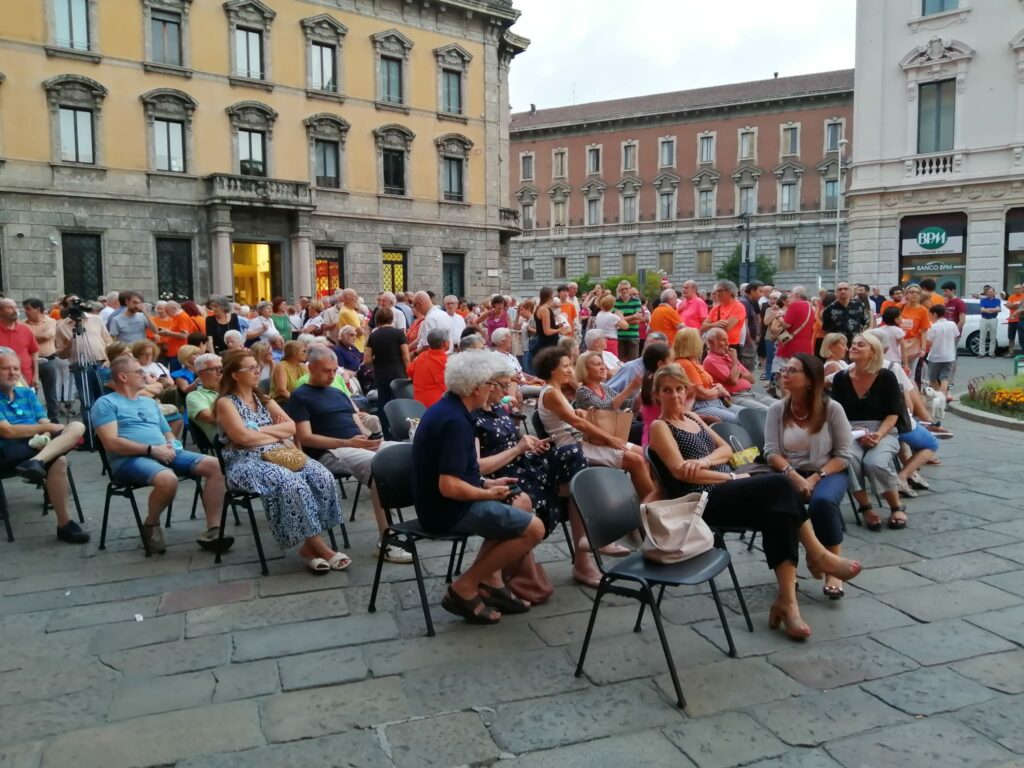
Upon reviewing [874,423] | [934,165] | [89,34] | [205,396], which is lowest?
[874,423]

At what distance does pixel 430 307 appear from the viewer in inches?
404

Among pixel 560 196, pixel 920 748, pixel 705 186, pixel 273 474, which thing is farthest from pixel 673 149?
pixel 920 748

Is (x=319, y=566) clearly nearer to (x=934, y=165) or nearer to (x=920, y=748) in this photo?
(x=920, y=748)

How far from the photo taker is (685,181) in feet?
180

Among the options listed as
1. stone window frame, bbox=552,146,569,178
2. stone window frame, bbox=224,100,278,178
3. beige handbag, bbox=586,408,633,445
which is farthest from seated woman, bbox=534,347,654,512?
stone window frame, bbox=552,146,569,178

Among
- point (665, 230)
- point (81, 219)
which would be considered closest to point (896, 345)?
point (81, 219)

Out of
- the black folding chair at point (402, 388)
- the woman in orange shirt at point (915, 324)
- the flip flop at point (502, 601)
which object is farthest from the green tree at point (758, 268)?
the flip flop at point (502, 601)

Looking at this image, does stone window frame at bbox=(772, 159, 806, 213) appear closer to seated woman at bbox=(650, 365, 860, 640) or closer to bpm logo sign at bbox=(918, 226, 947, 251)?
bpm logo sign at bbox=(918, 226, 947, 251)

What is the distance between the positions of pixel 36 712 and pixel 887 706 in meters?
3.51

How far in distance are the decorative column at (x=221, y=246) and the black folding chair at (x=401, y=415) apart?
63.8 ft

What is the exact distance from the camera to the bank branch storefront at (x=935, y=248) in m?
23.0

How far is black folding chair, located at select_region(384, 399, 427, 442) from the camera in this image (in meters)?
6.24

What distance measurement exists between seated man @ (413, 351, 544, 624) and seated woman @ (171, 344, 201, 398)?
482 centimetres

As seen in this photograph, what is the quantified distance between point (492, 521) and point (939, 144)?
77.5 ft
